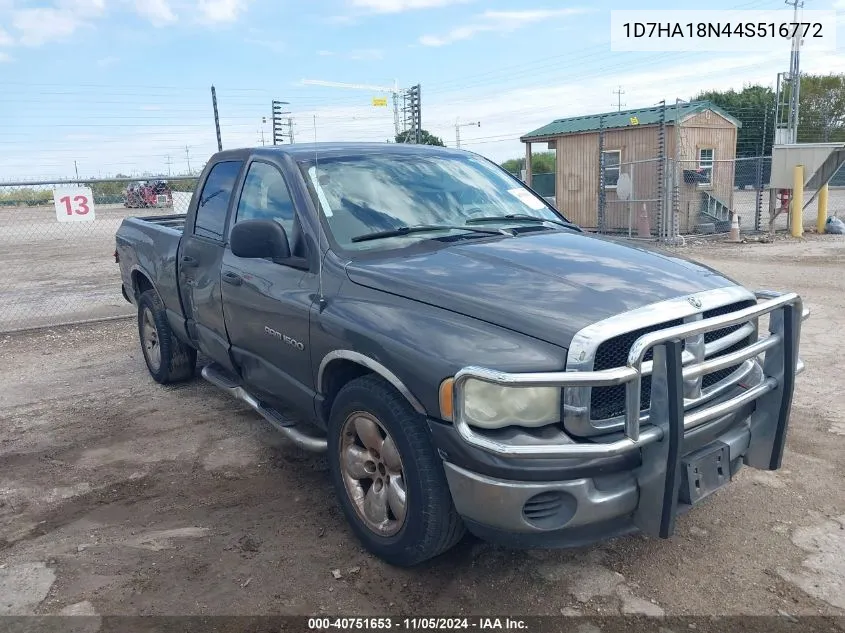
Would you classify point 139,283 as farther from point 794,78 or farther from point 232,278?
point 794,78

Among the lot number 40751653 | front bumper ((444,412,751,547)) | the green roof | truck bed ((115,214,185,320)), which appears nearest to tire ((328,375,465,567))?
front bumper ((444,412,751,547))

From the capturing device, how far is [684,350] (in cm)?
276

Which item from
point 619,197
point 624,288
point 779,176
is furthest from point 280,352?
point 779,176

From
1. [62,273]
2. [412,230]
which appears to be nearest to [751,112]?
[62,273]

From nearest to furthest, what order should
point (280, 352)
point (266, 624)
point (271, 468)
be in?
1. point (266, 624)
2. point (280, 352)
3. point (271, 468)

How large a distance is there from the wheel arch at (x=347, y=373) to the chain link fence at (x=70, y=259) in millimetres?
6566

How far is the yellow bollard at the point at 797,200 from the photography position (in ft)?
55.0

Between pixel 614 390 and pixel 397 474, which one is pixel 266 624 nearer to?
pixel 397 474

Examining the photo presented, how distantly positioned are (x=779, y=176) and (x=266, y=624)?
1785cm

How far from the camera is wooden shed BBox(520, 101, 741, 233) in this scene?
17.7m

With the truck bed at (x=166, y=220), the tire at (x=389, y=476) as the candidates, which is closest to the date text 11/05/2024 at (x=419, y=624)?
the tire at (x=389, y=476)

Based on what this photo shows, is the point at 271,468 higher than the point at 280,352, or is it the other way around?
the point at 280,352

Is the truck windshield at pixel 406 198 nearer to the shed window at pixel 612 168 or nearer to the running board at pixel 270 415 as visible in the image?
the running board at pixel 270 415

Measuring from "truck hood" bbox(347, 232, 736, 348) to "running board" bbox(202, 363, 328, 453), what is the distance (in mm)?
934
